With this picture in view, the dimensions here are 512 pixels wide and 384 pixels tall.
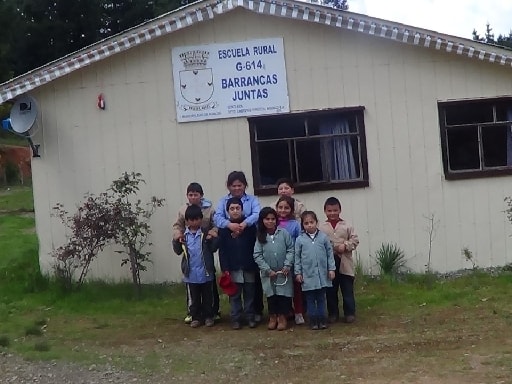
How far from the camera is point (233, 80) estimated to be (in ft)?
38.2

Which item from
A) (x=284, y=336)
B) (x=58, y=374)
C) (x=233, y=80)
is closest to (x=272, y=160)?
(x=233, y=80)

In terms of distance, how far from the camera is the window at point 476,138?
38.3 feet

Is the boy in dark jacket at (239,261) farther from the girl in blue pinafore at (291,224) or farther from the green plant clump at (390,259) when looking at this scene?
the green plant clump at (390,259)

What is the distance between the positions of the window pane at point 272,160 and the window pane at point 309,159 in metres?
0.19

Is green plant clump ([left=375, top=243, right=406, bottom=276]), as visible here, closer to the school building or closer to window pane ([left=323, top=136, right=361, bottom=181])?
the school building

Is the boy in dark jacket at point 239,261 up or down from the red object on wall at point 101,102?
down

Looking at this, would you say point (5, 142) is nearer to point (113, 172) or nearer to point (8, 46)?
point (8, 46)

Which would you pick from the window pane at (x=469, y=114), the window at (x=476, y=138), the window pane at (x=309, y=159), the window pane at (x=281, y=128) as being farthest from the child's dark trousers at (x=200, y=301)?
the window pane at (x=469, y=114)

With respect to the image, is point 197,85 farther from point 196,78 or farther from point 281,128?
point 281,128

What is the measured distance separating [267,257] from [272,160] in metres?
3.28

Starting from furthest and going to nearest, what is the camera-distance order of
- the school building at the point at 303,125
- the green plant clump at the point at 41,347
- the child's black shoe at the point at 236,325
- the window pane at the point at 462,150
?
the window pane at the point at 462,150
the school building at the point at 303,125
the child's black shoe at the point at 236,325
the green plant clump at the point at 41,347

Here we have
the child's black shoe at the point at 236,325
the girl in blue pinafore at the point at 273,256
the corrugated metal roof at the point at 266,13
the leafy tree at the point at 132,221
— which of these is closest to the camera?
the girl in blue pinafore at the point at 273,256

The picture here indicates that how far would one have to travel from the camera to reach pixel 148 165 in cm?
1170

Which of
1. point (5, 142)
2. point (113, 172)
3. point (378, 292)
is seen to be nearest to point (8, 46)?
point (5, 142)
